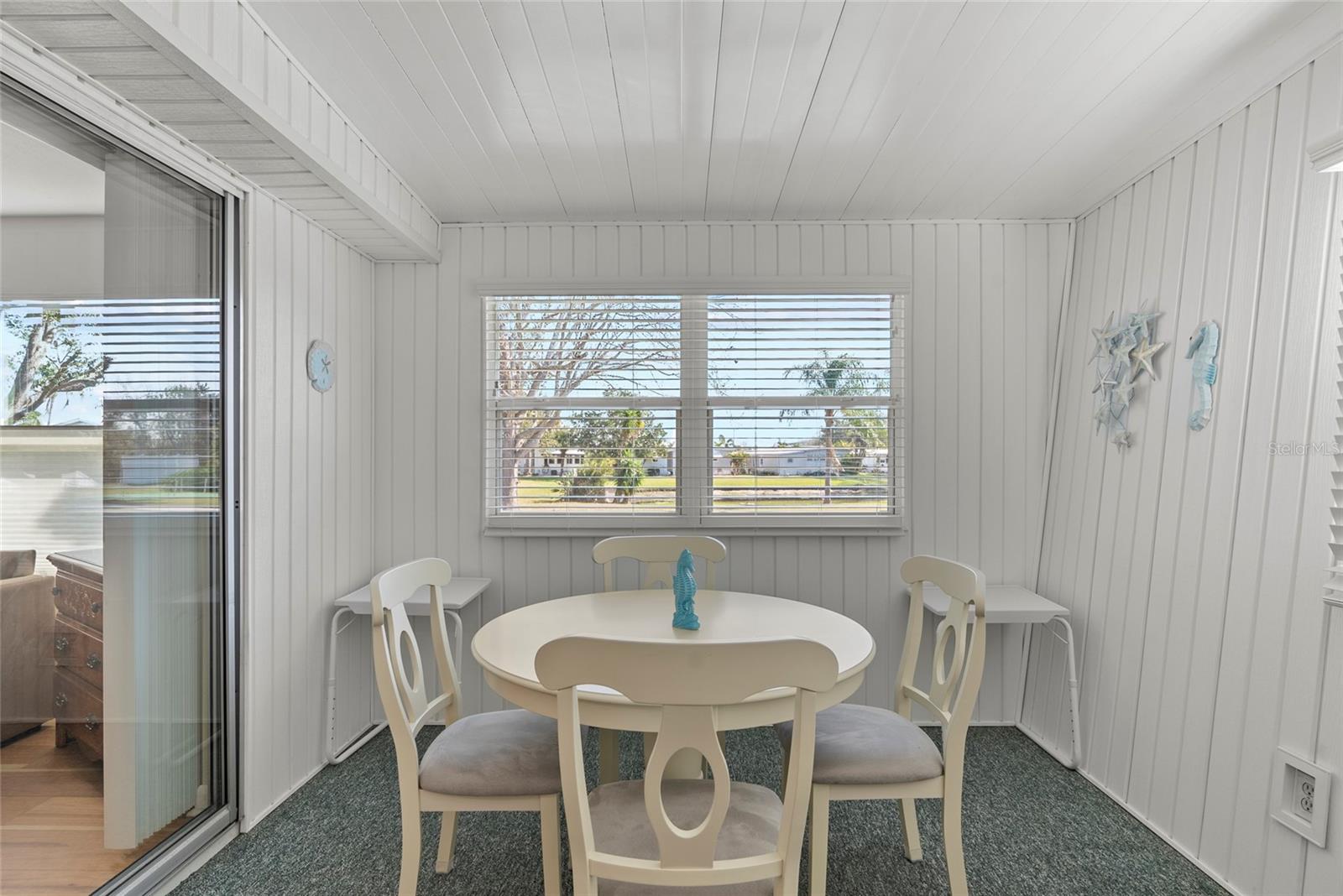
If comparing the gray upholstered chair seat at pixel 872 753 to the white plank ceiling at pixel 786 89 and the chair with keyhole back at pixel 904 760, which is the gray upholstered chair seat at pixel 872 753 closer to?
the chair with keyhole back at pixel 904 760

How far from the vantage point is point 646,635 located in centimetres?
201

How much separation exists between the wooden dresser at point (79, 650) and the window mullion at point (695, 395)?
220 centimetres

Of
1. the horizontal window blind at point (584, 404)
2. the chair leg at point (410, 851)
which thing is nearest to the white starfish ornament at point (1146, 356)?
the horizontal window blind at point (584, 404)

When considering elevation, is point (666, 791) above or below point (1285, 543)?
below

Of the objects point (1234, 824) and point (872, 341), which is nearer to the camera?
point (1234, 824)

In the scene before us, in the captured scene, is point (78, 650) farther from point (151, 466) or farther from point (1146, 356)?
point (1146, 356)

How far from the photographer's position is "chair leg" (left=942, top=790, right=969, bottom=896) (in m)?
1.80

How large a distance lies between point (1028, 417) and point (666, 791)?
2.55m

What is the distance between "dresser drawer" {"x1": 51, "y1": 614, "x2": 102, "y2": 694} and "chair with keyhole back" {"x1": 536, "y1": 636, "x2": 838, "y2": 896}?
51.2 inches

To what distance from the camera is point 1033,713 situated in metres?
3.10

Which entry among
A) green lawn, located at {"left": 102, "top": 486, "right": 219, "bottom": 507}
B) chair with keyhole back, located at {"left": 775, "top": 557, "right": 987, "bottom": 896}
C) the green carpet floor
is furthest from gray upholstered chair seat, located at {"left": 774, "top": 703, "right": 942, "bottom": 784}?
green lawn, located at {"left": 102, "top": 486, "right": 219, "bottom": 507}

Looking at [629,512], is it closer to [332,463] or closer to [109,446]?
[332,463]

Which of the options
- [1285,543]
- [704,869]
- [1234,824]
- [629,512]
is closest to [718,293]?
[629,512]

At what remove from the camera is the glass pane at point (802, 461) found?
3246mm
